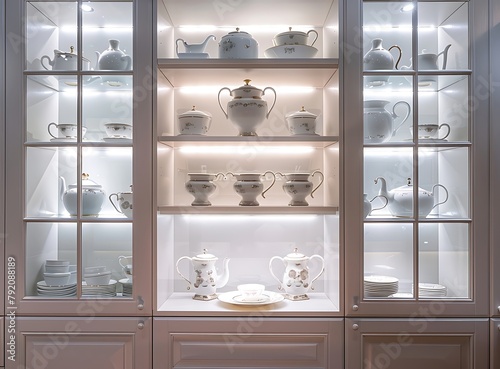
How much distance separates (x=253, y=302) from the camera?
159cm

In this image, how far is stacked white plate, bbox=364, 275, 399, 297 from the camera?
5.09ft

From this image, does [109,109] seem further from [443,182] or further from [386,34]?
[443,182]


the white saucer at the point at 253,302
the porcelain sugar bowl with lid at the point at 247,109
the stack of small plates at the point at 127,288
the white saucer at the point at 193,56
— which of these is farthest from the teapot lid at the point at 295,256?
the white saucer at the point at 193,56

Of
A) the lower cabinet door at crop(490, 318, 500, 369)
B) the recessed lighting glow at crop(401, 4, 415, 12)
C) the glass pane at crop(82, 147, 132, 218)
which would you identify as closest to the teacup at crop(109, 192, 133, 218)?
the glass pane at crop(82, 147, 132, 218)

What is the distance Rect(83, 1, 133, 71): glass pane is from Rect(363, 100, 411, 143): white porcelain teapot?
974 mm

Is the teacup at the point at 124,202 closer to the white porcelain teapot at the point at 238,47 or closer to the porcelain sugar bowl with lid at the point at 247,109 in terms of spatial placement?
the porcelain sugar bowl with lid at the point at 247,109

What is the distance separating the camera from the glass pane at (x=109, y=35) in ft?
5.21

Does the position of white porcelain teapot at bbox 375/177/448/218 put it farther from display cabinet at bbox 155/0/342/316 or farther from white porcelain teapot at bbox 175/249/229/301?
white porcelain teapot at bbox 175/249/229/301

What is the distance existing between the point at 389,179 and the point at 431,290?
0.47m

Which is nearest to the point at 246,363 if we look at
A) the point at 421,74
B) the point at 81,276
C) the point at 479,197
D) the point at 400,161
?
the point at 81,276

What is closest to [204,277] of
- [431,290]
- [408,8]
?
[431,290]

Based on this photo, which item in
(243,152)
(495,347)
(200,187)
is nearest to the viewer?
(495,347)

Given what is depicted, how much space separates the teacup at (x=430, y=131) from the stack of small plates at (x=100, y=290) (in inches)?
53.3

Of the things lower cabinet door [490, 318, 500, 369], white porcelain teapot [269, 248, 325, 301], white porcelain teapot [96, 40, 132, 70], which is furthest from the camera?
white porcelain teapot [269, 248, 325, 301]
